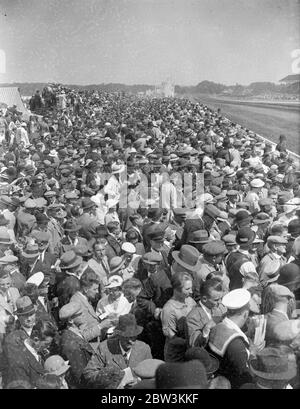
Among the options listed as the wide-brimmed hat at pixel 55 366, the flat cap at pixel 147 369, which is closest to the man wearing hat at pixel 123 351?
the wide-brimmed hat at pixel 55 366

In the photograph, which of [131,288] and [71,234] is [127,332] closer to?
[131,288]

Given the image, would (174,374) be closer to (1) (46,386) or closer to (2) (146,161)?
(1) (46,386)

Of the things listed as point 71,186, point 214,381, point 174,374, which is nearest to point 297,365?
point 214,381

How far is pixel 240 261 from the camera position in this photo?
530 centimetres

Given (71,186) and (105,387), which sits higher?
(71,186)

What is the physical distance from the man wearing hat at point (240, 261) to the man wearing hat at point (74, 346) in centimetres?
186

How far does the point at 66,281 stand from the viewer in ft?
16.3

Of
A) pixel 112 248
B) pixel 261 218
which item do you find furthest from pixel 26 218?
pixel 261 218

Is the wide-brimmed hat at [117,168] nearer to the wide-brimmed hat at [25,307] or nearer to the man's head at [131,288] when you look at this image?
the man's head at [131,288]

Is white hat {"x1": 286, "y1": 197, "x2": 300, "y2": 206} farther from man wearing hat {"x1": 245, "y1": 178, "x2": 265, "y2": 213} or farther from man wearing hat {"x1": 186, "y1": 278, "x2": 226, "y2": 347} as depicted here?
man wearing hat {"x1": 186, "y1": 278, "x2": 226, "y2": 347}

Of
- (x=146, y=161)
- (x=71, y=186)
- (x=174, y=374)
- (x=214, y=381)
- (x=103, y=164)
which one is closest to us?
(x=174, y=374)

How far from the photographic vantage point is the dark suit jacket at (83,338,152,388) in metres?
3.66

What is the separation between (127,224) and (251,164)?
4.45 metres

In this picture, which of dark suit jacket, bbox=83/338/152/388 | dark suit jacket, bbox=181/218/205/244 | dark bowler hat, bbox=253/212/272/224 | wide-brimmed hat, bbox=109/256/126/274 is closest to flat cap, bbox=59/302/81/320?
dark suit jacket, bbox=83/338/152/388
